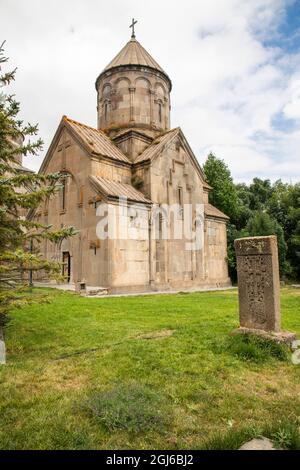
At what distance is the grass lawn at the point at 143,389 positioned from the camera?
9.50 feet

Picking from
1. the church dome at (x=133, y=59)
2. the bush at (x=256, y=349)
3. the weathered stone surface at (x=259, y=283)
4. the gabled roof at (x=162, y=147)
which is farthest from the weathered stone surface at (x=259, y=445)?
the church dome at (x=133, y=59)

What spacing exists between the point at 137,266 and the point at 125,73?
43.8ft

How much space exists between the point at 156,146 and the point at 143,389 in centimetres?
1727

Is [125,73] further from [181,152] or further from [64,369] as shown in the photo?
[64,369]

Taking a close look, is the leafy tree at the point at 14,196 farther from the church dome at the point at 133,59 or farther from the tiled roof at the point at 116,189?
the church dome at the point at 133,59

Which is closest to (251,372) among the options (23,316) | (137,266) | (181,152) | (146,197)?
(23,316)

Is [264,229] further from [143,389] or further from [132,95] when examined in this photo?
[143,389]

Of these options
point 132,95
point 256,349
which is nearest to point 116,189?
point 132,95

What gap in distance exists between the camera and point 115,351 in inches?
212

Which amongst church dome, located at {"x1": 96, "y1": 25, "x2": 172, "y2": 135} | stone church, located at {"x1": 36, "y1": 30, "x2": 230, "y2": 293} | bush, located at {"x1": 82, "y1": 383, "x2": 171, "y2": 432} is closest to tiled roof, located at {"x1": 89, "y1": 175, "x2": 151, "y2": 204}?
stone church, located at {"x1": 36, "y1": 30, "x2": 230, "y2": 293}

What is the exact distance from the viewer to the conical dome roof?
22078mm

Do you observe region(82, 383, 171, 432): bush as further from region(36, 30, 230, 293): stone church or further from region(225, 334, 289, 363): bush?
region(36, 30, 230, 293): stone church

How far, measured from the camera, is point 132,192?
1761cm

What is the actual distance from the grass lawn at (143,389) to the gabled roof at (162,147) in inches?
516
